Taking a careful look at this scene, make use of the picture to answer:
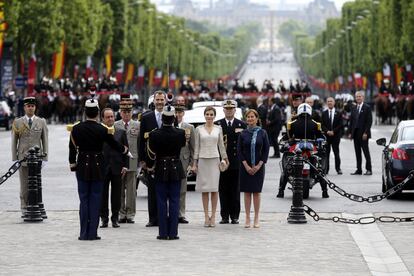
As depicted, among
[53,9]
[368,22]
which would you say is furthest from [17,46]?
[368,22]

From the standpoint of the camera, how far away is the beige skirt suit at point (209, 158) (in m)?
20.6

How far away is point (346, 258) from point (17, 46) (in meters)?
69.0

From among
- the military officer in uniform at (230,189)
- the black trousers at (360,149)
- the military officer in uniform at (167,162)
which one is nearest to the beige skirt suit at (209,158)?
the military officer in uniform at (230,189)

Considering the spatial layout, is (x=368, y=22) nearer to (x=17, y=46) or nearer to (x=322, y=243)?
(x=17, y=46)

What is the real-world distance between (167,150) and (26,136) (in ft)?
11.9

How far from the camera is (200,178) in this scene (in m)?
20.7

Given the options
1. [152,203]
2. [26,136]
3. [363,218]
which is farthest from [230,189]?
[26,136]

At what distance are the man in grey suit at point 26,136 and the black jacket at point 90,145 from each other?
295 cm

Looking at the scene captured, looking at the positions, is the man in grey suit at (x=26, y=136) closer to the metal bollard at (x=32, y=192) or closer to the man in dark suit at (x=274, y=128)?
the metal bollard at (x=32, y=192)

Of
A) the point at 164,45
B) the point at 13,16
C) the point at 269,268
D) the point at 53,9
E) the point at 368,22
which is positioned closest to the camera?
the point at 269,268

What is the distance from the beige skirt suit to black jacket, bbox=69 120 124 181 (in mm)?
1912

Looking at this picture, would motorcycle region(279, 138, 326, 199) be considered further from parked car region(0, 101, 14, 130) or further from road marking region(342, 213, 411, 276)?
parked car region(0, 101, 14, 130)

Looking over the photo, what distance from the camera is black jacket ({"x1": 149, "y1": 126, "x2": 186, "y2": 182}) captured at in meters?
19.1

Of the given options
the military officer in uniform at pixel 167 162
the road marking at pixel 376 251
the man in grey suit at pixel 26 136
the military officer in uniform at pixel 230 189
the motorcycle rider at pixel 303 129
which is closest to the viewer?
the road marking at pixel 376 251
